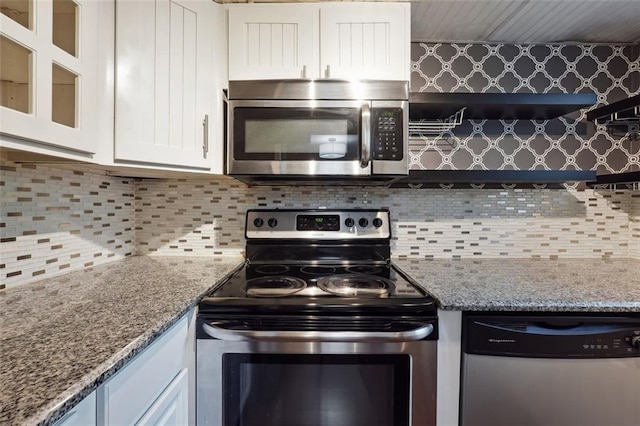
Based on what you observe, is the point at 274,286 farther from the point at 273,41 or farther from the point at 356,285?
the point at 273,41

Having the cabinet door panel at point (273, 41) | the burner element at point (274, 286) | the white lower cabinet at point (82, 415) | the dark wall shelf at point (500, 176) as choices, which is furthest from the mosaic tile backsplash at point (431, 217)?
the white lower cabinet at point (82, 415)

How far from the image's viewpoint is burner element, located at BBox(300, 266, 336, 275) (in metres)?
1.49

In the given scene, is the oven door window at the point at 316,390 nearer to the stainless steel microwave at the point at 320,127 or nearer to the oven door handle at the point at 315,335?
the oven door handle at the point at 315,335

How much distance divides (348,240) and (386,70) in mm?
807

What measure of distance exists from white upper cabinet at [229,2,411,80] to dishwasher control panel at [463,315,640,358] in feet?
3.38

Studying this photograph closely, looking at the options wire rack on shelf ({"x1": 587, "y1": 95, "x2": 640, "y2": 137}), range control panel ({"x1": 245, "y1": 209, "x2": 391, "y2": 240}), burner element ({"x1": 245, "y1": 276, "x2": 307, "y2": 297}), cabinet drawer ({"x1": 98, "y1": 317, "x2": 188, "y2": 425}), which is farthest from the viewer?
range control panel ({"x1": 245, "y1": 209, "x2": 391, "y2": 240})

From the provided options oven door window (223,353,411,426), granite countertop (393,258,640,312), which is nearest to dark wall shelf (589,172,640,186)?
granite countertop (393,258,640,312)

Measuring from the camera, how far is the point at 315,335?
1.04 metres

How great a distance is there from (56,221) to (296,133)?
1.00m

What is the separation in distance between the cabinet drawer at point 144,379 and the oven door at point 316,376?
0.13m

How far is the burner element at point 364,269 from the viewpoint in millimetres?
1490

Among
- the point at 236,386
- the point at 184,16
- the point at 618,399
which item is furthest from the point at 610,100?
the point at 236,386

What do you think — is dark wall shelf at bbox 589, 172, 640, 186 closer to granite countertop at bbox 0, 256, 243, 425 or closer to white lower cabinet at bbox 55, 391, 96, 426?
granite countertop at bbox 0, 256, 243, 425

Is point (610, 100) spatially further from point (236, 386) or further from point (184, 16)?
A: point (236, 386)
